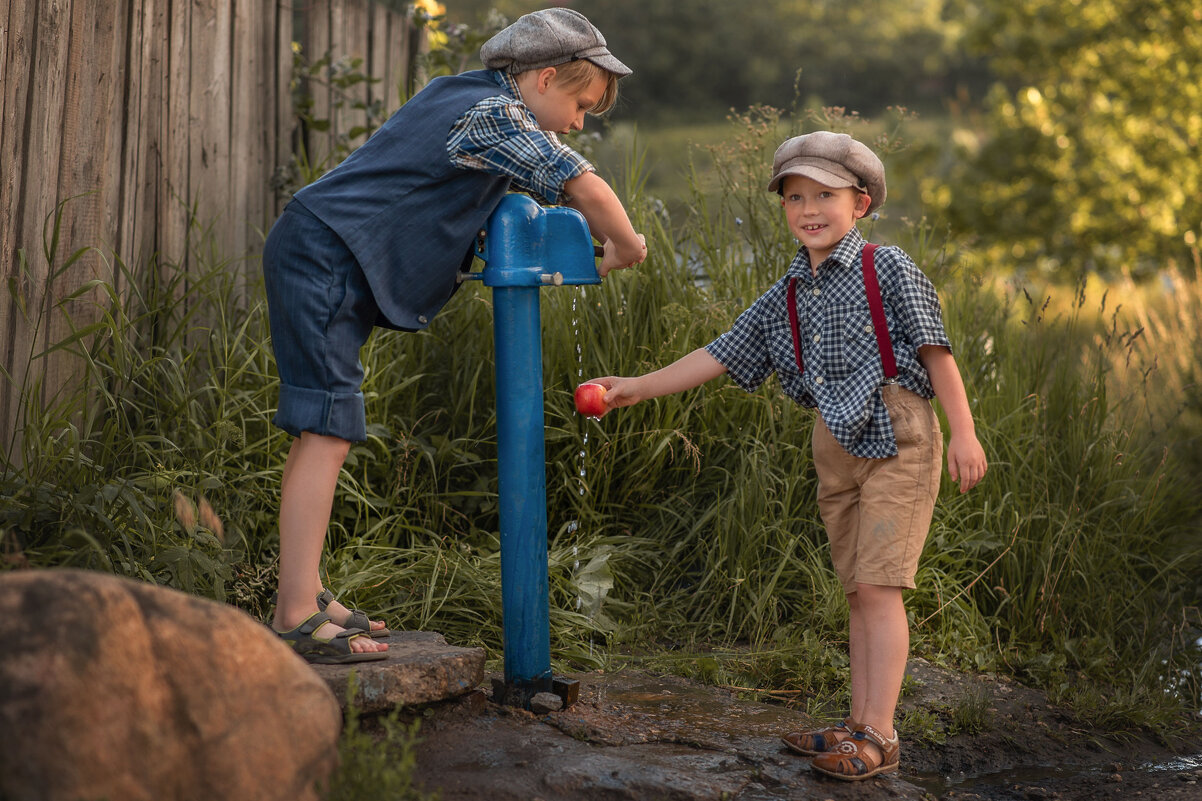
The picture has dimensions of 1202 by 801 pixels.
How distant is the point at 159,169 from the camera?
3.54 meters

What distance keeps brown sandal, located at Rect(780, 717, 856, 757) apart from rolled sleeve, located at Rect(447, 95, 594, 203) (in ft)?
4.37

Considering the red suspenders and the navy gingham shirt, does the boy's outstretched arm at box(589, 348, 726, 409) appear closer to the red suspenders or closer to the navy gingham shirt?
the navy gingham shirt

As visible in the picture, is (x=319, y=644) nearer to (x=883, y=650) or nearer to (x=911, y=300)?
(x=883, y=650)

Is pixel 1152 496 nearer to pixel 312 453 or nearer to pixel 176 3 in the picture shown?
pixel 312 453

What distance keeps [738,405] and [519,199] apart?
1455mm

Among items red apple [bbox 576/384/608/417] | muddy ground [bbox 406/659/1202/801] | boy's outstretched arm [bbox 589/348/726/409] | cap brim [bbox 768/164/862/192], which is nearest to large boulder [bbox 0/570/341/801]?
muddy ground [bbox 406/659/1202/801]

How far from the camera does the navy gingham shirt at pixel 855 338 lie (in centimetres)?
245

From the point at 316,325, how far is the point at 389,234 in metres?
0.26

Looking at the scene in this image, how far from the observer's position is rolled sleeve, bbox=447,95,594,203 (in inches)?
94.3

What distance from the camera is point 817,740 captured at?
2500mm

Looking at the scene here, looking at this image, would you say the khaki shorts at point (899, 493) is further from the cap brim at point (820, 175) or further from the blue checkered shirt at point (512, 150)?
the blue checkered shirt at point (512, 150)

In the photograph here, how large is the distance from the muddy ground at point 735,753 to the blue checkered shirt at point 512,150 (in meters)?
1.19

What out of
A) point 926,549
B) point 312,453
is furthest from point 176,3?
point 926,549

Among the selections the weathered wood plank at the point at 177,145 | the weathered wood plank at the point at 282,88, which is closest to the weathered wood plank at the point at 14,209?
the weathered wood plank at the point at 177,145
